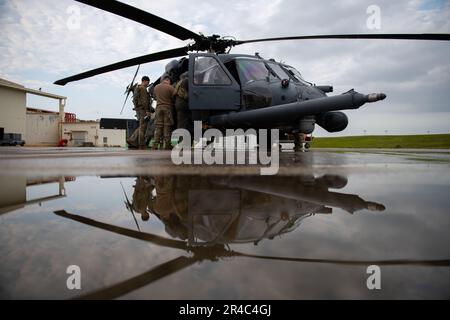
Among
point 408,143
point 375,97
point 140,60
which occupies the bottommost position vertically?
point 408,143

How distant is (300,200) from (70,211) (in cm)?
87

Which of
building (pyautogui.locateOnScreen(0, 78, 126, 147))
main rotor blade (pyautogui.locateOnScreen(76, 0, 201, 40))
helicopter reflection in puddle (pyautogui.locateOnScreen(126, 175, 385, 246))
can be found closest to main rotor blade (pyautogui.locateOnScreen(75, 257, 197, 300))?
helicopter reflection in puddle (pyautogui.locateOnScreen(126, 175, 385, 246))

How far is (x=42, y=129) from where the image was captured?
29.8 metres

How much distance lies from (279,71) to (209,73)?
163cm

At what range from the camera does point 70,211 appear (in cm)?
107

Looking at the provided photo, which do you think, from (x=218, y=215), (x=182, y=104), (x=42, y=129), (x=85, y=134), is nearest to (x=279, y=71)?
(x=182, y=104)

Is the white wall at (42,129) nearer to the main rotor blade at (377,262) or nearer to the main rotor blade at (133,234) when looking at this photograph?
the main rotor blade at (133,234)

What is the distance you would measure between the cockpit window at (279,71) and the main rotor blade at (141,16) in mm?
2048

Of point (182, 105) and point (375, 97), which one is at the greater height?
point (182, 105)

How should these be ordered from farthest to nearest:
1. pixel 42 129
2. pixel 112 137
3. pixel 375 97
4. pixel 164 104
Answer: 1. pixel 112 137
2. pixel 42 129
3. pixel 164 104
4. pixel 375 97

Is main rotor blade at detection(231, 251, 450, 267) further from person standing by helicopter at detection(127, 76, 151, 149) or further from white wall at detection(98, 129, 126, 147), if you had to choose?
white wall at detection(98, 129, 126, 147)

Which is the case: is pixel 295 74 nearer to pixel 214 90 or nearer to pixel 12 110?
pixel 214 90
